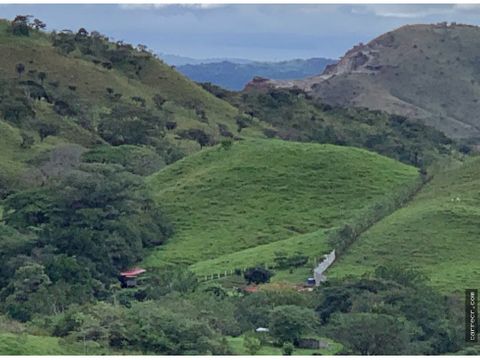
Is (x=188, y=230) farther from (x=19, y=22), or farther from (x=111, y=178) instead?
(x=19, y=22)

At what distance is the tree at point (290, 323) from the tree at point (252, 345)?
0.73 metres

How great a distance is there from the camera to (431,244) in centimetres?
3067

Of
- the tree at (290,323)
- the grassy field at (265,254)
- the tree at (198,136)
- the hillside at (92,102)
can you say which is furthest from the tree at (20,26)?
the tree at (290,323)

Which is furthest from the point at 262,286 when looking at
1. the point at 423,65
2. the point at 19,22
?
the point at 423,65

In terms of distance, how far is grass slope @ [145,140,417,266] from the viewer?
120 ft

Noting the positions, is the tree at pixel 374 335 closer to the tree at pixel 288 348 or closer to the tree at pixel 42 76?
the tree at pixel 288 348

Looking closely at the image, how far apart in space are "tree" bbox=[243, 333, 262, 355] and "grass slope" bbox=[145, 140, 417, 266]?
12.2m

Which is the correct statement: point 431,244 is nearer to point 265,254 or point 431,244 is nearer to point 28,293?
point 265,254

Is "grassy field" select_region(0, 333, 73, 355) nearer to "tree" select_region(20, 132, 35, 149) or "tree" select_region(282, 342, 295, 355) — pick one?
"tree" select_region(282, 342, 295, 355)

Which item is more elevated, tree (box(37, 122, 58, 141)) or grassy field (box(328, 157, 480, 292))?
tree (box(37, 122, 58, 141))

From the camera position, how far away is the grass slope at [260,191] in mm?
36531

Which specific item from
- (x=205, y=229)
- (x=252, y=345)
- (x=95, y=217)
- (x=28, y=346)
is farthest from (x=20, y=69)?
(x=28, y=346)

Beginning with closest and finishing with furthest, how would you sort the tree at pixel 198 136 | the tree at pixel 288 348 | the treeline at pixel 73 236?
the tree at pixel 288 348 → the treeline at pixel 73 236 → the tree at pixel 198 136

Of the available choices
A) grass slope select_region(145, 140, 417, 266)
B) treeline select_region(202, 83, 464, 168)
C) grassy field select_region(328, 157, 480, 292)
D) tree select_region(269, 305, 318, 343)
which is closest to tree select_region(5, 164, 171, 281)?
grass slope select_region(145, 140, 417, 266)
